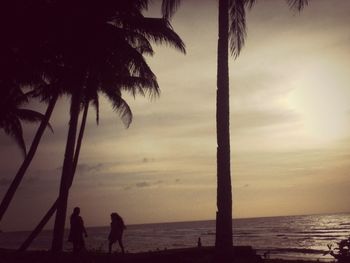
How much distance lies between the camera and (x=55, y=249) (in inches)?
643

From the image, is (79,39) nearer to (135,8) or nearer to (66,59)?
(66,59)

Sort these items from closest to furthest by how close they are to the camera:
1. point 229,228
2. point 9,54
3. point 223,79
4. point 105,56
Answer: point 229,228 → point 223,79 → point 9,54 → point 105,56

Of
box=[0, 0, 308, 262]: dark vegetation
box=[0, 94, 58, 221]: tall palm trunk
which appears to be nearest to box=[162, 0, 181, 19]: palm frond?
box=[0, 0, 308, 262]: dark vegetation

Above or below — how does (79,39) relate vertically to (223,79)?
above

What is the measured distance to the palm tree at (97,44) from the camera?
56.6 ft

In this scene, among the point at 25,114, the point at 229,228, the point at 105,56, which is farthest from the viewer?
the point at 25,114

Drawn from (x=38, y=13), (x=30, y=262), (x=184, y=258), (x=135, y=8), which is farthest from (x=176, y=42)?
(x=30, y=262)

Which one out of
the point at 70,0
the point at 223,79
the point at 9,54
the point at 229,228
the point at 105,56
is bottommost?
the point at 229,228

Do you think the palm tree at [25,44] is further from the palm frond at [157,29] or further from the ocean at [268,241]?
the ocean at [268,241]

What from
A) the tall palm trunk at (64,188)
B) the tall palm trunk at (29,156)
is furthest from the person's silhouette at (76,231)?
the tall palm trunk at (29,156)

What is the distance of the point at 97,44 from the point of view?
58.0 ft

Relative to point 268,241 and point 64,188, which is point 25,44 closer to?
point 64,188

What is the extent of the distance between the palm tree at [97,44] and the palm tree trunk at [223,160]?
610 cm

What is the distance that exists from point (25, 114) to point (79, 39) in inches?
418
